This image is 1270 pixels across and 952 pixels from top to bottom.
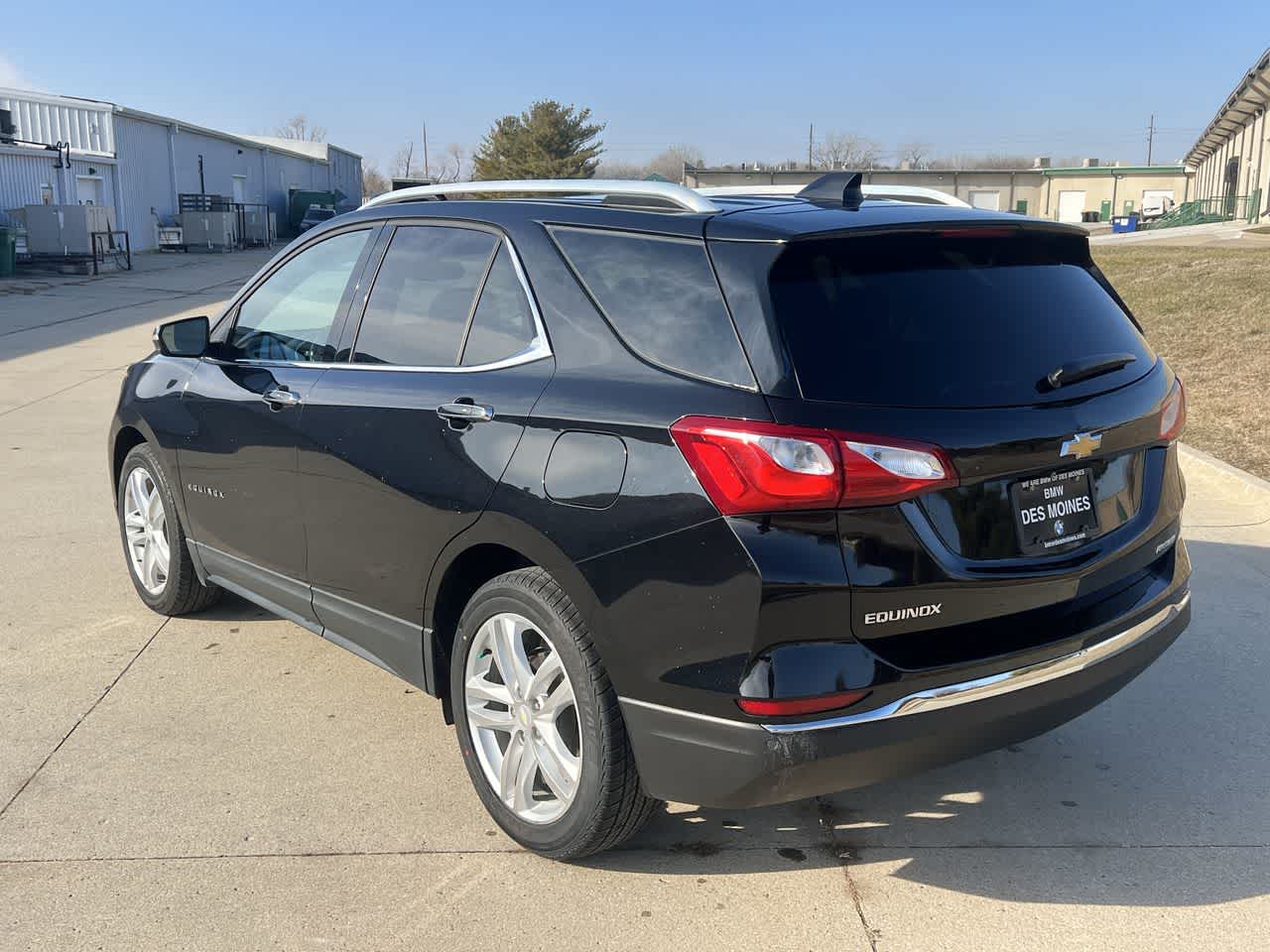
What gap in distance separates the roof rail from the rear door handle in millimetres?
744

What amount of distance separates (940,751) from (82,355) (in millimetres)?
14449

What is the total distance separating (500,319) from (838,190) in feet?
3.42

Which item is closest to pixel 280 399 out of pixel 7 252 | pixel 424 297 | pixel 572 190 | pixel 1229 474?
pixel 424 297

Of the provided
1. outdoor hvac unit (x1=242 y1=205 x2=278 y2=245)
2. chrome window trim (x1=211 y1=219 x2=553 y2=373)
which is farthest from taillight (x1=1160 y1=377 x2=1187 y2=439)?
outdoor hvac unit (x1=242 y1=205 x2=278 y2=245)

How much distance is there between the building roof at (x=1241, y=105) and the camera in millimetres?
45000

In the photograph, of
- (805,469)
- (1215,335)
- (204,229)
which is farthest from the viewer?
(204,229)

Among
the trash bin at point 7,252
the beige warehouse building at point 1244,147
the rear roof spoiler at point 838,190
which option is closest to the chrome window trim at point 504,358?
the rear roof spoiler at point 838,190

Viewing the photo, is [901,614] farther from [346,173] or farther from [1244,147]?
[346,173]

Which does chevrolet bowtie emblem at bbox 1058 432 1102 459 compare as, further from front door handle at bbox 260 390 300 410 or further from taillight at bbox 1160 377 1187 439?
front door handle at bbox 260 390 300 410

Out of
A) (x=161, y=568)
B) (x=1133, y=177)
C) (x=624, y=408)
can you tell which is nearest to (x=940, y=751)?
(x=624, y=408)

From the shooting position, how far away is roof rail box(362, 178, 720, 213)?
3105 millimetres

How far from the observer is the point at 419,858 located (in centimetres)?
327

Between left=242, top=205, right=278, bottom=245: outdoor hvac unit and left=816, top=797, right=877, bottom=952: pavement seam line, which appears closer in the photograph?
left=816, top=797, right=877, bottom=952: pavement seam line

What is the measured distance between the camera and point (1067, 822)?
3.47 m
